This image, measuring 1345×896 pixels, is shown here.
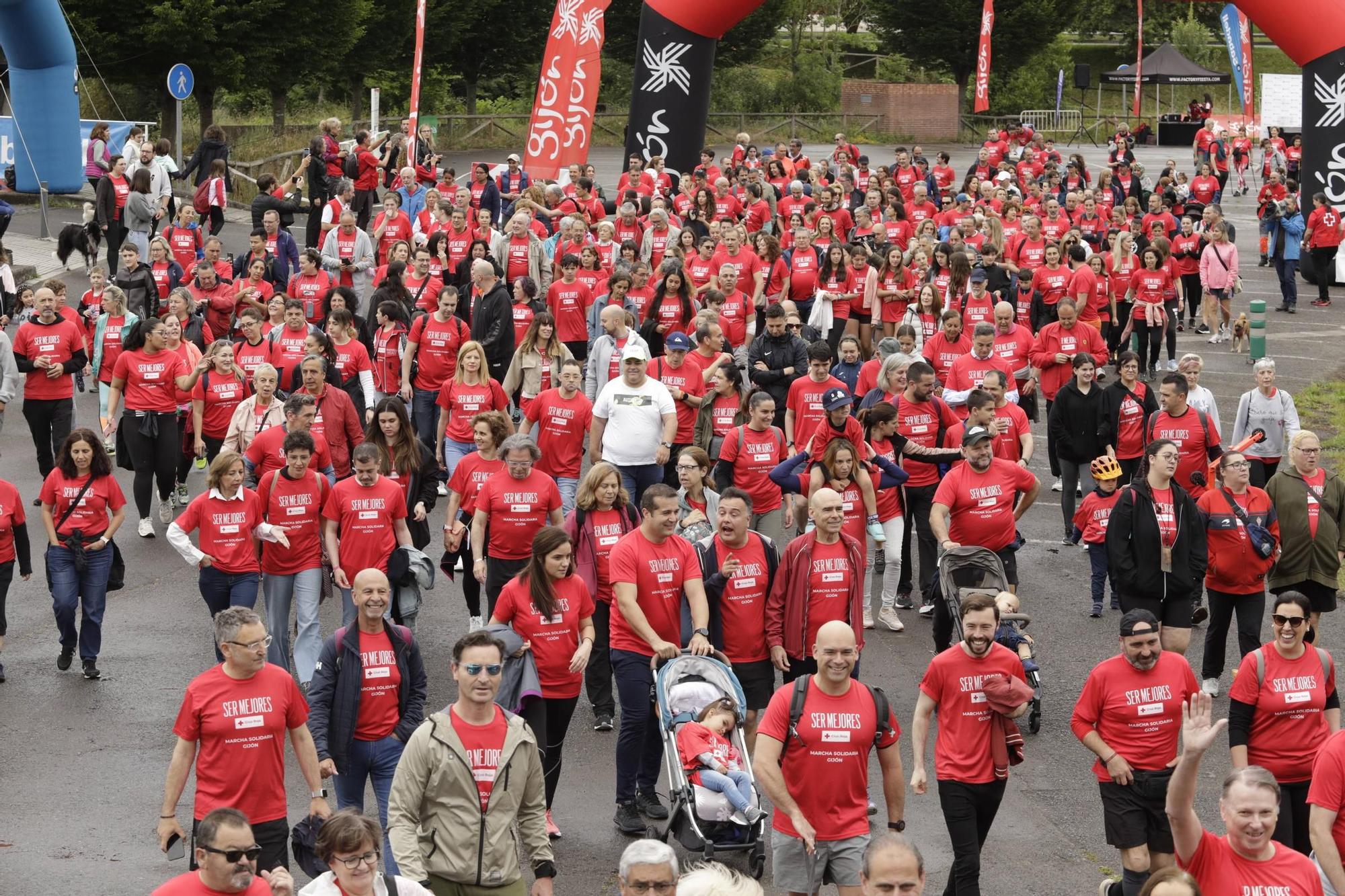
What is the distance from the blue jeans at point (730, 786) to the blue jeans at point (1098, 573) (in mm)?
5676

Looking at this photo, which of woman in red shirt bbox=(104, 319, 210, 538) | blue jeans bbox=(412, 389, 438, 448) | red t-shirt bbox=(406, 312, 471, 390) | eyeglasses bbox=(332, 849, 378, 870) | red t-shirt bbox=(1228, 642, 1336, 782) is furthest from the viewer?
blue jeans bbox=(412, 389, 438, 448)

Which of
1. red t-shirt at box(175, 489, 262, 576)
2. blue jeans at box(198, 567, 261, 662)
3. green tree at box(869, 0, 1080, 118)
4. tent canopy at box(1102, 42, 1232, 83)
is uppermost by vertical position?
green tree at box(869, 0, 1080, 118)

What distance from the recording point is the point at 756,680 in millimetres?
9203

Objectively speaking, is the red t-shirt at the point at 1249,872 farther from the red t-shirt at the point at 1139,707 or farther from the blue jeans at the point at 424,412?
the blue jeans at the point at 424,412

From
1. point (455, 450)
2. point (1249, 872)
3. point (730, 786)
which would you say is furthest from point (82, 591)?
point (1249, 872)

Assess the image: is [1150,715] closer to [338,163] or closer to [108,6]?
[338,163]

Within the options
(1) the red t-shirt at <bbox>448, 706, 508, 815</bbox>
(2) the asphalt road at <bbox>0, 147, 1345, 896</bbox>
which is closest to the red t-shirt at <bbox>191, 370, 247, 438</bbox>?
(2) the asphalt road at <bbox>0, 147, 1345, 896</bbox>

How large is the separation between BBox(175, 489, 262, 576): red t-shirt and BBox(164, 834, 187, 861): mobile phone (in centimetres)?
296

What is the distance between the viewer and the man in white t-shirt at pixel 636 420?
12.5 meters

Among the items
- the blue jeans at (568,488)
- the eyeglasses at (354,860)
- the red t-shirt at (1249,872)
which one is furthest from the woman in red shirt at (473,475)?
the red t-shirt at (1249,872)

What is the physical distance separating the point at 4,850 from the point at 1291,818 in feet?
20.3

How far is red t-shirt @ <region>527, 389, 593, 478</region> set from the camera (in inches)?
498

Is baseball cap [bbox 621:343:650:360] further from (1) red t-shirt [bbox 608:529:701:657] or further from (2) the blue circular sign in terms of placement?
(2) the blue circular sign

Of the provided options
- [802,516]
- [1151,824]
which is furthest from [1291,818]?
[802,516]
